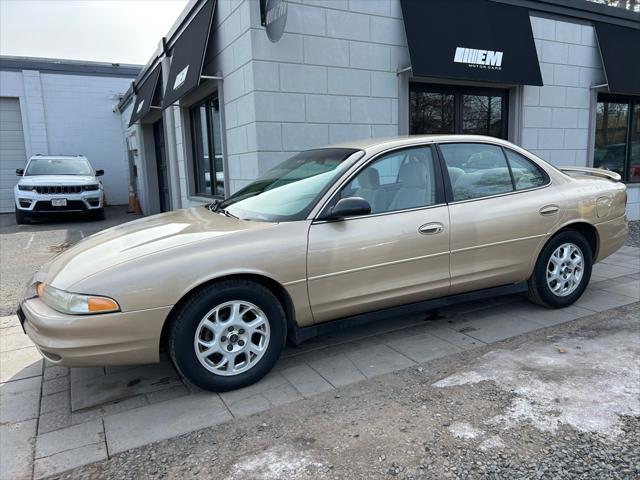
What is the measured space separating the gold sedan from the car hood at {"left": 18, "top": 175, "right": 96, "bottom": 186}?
32.5ft

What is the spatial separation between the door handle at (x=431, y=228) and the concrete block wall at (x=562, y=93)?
5442 millimetres

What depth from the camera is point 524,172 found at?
14.2ft

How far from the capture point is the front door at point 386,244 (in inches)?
131

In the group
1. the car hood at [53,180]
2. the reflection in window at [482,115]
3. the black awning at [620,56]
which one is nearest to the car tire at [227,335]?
the reflection in window at [482,115]

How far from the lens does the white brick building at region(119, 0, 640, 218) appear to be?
6184 millimetres

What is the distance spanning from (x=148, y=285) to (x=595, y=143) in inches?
383

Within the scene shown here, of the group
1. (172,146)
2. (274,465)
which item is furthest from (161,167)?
(274,465)

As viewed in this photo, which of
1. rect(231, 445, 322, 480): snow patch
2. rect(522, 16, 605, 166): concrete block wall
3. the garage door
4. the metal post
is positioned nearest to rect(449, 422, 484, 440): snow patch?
rect(231, 445, 322, 480): snow patch

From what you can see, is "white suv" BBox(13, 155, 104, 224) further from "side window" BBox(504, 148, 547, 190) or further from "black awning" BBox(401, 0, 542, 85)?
"side window" BBox(504, 148, 547, 190)

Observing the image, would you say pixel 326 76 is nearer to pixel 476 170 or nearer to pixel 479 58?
pixel 479 58

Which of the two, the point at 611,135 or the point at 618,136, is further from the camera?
the point at 618,136

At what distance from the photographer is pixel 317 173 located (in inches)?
147

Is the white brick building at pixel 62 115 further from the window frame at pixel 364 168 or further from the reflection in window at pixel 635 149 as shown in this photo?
the window frame at pixel 364 168

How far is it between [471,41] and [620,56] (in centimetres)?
397
